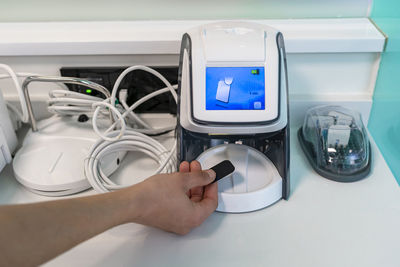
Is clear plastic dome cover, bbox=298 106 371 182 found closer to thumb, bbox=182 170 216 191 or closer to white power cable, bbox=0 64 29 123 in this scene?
thumb, bbox=182 170 216 191

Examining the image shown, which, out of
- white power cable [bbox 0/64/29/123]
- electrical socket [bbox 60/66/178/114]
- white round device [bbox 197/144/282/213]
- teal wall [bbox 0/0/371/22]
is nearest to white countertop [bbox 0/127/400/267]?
white round device [bbox 197/144/282/213]

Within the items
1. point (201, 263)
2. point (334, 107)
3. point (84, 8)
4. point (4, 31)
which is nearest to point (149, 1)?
point (84, 8)

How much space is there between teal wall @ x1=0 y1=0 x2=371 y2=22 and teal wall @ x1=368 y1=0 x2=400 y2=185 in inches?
3.3

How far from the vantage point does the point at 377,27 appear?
33.5 inches

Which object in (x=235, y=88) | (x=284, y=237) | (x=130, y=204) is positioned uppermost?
(x=235, y=88)

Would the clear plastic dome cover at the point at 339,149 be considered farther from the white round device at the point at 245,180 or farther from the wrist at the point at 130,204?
the wrist at the point at 130,204

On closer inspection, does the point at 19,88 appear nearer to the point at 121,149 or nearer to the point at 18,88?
the point at 18,88

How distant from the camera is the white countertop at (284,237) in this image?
599mm

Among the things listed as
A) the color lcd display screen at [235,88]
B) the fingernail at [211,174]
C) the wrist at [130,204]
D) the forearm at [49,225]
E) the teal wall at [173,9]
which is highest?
the teal wall at [173,9]

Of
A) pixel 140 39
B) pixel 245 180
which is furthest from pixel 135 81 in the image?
pixel 245 180

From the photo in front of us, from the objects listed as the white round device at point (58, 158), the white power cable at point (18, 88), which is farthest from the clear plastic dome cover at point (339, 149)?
the white power cable at point (18, 88)

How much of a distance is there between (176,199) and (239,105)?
0.17 meters

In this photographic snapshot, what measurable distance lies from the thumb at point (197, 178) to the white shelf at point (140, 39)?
296 mm

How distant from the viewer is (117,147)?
2.47 ft
